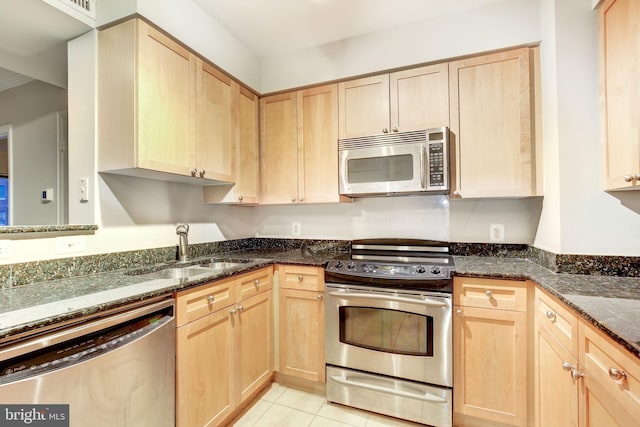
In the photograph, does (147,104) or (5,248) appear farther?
(147,104)

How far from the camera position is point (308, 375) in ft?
6.64

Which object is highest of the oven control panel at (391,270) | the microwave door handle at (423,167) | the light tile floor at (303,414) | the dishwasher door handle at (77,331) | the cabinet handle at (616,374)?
the microwave door handle at (423,167)

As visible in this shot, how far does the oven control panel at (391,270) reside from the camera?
1.71 metres

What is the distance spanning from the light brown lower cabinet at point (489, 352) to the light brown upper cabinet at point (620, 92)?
0.71 m

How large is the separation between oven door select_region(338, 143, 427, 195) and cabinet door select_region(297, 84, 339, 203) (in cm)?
16

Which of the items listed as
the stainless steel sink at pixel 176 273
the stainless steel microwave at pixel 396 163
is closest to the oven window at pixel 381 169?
the stainless steel microwave at pixel 396 163

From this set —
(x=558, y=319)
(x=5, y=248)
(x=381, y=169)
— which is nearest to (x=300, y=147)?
(x=381, y=169)

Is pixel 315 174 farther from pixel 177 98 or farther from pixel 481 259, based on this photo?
pixel 481 259

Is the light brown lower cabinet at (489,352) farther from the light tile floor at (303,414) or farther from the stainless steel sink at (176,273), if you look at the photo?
the stainless steel sink at (176,273)

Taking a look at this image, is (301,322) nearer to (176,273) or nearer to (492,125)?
(176,273)

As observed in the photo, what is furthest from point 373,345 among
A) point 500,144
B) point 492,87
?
point 492,87

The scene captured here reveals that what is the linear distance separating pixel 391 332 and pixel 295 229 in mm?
1340

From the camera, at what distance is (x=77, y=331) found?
1001 mm

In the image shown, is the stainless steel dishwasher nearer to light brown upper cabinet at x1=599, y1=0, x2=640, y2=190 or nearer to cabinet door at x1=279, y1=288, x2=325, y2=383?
cabinet door at x1=279, y1=288, x2=325, y2=383
